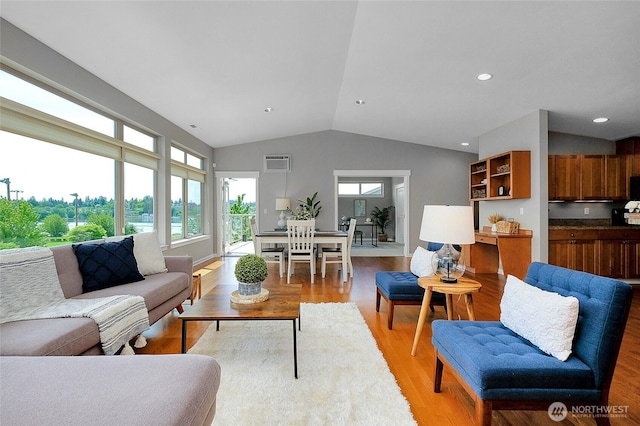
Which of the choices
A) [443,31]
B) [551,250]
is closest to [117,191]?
[443,31]

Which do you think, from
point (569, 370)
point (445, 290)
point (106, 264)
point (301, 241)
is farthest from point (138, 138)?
point (569, 370)

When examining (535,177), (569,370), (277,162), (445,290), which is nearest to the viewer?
(569,370)

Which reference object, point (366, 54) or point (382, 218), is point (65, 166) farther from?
point (382, 218)

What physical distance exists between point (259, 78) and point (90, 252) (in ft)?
9.56

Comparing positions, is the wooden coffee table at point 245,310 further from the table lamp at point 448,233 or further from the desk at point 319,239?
the desk at point 319,239

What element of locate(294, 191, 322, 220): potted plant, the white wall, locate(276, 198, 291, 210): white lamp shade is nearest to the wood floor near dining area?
the white wall

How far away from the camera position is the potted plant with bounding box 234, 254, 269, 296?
247cm

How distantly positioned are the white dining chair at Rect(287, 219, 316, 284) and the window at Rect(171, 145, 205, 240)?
7.50 ft

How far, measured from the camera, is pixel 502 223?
16.6 ft

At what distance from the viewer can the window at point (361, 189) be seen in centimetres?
1183

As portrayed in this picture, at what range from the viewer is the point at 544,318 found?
5.24ft

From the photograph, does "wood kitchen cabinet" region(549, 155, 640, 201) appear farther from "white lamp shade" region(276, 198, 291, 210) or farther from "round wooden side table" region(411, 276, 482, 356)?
A: "white lamp shade" region(276, 198, 291, 210)

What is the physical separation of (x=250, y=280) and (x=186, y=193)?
4527mm

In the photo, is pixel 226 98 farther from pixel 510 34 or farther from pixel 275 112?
pixel 510 34
